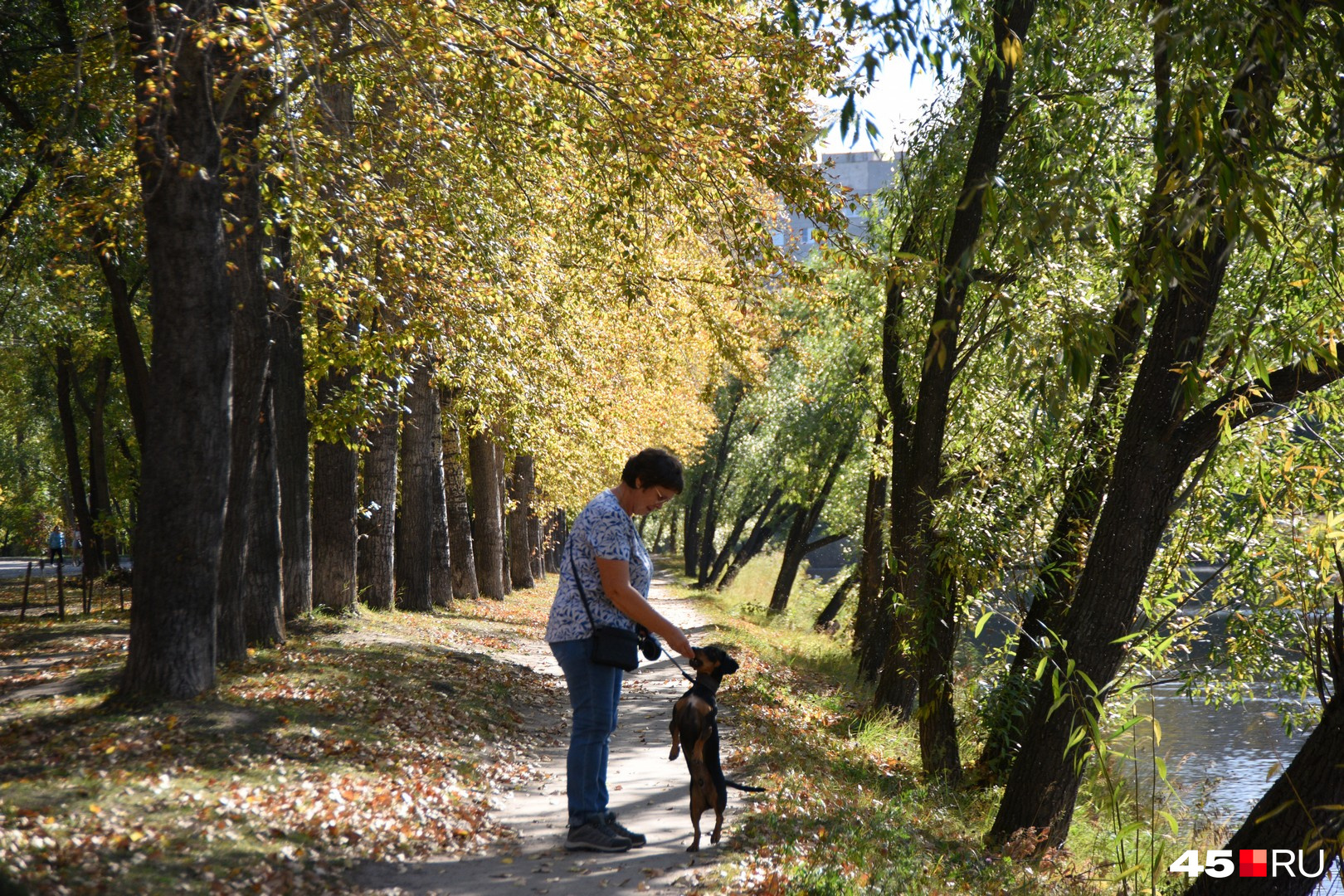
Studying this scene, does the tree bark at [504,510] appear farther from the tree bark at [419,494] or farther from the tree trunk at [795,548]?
the tree trunk at [795,548]

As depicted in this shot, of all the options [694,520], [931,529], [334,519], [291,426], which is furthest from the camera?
[694,520]

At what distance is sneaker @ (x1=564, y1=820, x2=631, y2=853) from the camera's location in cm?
600

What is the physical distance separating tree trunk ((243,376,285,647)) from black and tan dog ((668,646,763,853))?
21.1 ft

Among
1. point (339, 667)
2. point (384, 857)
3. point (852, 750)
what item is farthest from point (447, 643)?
point (384, 857)

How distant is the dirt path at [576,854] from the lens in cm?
549

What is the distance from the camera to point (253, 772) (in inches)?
272

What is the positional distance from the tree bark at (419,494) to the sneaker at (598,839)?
13.6 meters

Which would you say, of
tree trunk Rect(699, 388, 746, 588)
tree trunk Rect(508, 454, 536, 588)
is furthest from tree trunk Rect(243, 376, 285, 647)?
tree trunk Rect(699, 388, 746, 588)

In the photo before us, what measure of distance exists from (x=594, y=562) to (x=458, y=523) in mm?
19275

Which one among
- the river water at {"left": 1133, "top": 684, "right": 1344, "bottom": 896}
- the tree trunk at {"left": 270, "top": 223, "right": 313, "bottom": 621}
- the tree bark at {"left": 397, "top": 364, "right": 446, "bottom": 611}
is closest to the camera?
the tree trunk at {"left": 270, "top": 223, "right": 313, "bottom": 621}

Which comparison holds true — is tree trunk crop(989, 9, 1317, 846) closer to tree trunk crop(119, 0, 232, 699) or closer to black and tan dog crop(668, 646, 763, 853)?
black and tan dog crop(668, 646, 763, 853)

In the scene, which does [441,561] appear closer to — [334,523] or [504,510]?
[334,523]

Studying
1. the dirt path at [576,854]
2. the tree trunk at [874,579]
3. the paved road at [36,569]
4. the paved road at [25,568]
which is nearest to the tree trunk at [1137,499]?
the dirt path at [576,854]

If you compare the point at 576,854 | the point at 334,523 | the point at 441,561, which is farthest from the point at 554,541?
the point at 576,854
